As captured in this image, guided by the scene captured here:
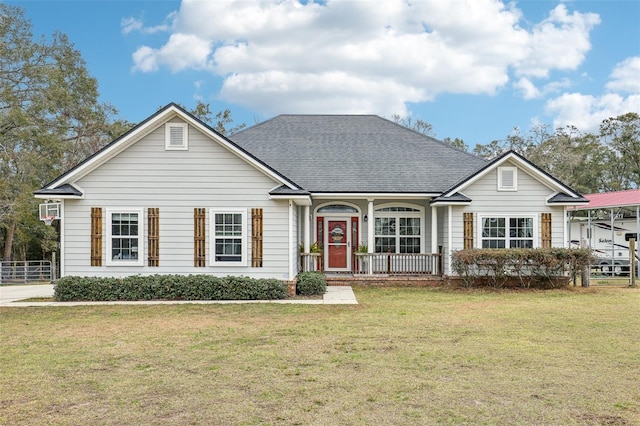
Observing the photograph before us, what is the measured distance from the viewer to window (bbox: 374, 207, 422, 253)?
61.1 ft

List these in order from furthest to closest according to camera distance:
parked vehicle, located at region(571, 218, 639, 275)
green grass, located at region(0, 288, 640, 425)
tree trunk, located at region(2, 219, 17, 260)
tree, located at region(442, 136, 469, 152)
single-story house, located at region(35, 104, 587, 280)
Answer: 1. tree, located at region(442, 136, 469, 152)
2. tree trunk, located at region(2, 219, 17, 260)
3. parked vehicle, located at region(571, 218, 639, 275)
4. single-story house, located at region(35, 104, 587, 280)
5. green grass, located at region(0, 288, 640, 425)

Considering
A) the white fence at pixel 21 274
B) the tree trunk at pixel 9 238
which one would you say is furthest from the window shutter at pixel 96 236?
the tree trunk at pixel 9 238

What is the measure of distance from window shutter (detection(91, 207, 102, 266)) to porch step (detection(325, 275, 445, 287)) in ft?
23.6

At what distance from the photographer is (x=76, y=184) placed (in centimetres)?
1459

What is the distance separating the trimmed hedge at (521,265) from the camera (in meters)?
15.5

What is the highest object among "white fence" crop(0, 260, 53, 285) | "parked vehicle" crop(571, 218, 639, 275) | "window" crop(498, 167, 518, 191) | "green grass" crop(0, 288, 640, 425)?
"window" crop(498, 167, 518, 191)

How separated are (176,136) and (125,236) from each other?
3226 mm

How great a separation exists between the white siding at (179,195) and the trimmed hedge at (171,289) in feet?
2.34

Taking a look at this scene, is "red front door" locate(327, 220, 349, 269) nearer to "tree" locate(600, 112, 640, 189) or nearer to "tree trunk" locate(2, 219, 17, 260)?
"tree trunk" locate(2, 219, 17, 260)

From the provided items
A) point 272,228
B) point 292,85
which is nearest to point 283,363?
point 272,228

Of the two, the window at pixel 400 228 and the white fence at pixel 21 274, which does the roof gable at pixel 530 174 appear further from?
the white fence at pixel 21 274

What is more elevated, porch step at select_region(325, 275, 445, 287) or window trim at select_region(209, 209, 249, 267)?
window trim at select_region(209, 209, 249, 267)

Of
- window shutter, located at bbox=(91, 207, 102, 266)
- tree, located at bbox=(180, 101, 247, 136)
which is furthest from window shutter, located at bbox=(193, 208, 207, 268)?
tree, located at bbox=(180, 101, 247, 136)

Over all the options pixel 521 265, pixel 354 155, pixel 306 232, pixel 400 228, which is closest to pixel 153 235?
pixel 306 232
